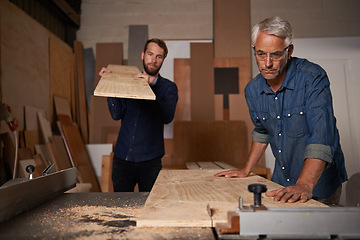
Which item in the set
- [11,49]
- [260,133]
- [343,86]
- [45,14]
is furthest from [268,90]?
[45,14]

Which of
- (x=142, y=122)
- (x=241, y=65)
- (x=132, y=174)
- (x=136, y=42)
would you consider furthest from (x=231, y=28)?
(x=132, y=174)

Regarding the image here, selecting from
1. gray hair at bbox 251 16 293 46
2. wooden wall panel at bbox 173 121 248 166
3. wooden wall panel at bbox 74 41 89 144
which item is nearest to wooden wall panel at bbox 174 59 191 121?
wooden wall panel at bbox 173 121 248 166

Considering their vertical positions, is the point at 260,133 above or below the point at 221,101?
below

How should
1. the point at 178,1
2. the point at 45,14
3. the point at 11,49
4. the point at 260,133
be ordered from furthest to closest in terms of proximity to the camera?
the point at 178,1 → the point at 45,14 → the point at 11,49 → the point at 260,133

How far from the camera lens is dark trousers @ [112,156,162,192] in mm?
2271

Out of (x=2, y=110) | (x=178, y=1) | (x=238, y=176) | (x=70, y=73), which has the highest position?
(x=178, y=1)

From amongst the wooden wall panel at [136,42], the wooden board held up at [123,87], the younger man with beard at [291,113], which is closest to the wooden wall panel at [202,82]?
the wooden wall panel at [136,42]

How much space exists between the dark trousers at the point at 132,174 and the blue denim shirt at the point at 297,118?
95 centimetres

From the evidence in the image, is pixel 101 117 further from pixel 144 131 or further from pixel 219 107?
pixel 144 131

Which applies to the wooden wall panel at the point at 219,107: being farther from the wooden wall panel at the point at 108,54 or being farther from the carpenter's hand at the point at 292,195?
the carpenter's hand at the point at 292,195

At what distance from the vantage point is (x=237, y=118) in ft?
14.0

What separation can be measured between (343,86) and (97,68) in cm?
356

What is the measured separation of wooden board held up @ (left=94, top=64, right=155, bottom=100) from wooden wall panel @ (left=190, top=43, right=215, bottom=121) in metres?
2.24

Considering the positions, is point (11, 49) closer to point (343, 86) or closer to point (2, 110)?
point (2, 110)
